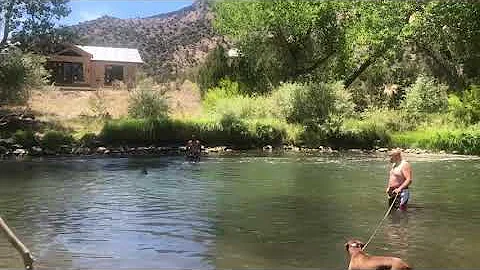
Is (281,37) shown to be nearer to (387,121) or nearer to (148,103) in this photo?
(387,121)

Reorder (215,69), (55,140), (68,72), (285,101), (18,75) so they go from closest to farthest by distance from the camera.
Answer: (55,140) → (18,75) → (285,101) → (215,69) → (68,72)

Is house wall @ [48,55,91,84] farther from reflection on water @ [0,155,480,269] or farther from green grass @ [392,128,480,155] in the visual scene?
reflection on water @ [0,155,480,269]

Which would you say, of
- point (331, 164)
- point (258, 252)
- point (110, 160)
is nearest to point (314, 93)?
point (331, 164)

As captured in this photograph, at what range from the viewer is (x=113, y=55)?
6731cm

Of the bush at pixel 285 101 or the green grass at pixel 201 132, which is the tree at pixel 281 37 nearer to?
the bush at pixel 285 101

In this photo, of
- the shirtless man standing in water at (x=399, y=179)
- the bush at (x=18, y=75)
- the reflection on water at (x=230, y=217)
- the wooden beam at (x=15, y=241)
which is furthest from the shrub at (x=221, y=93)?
the wooden beam at (x=15, y=241)

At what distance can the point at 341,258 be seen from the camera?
11281 millimetres

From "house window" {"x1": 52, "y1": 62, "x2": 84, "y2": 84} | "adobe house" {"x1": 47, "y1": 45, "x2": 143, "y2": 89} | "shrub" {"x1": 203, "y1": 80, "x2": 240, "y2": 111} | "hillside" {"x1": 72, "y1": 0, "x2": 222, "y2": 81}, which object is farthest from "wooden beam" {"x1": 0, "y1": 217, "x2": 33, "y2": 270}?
"hillside" {"x1": 72, "y1": 0, "x2": 222, "y2": 81}

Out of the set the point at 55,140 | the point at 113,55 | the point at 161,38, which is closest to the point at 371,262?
the point at 55,140

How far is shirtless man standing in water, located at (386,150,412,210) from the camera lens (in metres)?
15.6

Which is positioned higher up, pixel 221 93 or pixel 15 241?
pixel 221 93

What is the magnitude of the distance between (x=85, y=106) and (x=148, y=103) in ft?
34.2

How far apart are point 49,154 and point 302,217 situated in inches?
1023

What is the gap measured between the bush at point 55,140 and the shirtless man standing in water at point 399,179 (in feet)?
90.4
